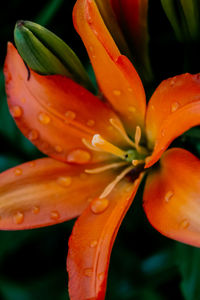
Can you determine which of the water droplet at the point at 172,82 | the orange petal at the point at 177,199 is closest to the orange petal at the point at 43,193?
the orange petal at the point at 177,199

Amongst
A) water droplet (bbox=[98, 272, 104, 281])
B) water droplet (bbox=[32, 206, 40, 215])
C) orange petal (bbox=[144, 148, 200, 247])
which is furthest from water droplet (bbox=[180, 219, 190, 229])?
water droplet (bbox=[32, 206, 40, 215])

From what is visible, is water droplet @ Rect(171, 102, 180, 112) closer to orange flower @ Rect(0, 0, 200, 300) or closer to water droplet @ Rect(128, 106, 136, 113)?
orange flower @ Rect(0, 0, 200, 300)

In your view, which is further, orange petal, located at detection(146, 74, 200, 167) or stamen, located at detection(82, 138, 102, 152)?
stamen, located at detection(82, 138, 102, 152)

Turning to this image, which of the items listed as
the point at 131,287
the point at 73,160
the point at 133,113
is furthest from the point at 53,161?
the point at 131,287

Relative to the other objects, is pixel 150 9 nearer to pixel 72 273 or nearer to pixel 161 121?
pixel 161 121

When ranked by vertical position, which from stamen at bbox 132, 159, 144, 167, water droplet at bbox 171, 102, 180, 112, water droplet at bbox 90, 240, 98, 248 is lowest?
stamen at bbox 132, 159, 144, 167

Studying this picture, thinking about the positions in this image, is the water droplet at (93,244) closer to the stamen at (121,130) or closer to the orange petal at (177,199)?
the orange petal at (177,199)
